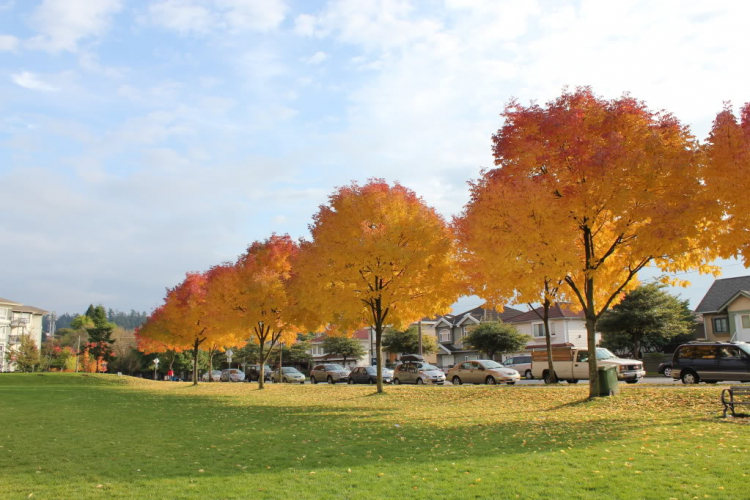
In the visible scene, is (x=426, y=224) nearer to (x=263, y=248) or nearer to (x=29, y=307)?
(x=263, y=248)

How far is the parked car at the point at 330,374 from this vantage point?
4534 centimetres

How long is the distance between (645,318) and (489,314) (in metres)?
25.7

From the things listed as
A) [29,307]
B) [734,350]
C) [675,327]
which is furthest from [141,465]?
[29,307]

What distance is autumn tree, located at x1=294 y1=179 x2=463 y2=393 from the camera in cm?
2267

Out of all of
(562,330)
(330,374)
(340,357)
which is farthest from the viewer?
(340,357)

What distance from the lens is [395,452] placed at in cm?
962

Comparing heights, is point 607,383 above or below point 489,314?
below

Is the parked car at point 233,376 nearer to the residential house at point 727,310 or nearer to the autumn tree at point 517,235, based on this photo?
the residential house at point 727,310

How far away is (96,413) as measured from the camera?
1823cm

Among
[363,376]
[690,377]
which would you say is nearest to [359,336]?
[363,376]

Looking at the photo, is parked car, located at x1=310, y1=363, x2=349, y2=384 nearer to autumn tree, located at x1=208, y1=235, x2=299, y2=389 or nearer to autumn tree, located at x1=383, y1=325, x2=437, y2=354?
autumn tree, located at x1=208, y1=235, x2=299, y2=389

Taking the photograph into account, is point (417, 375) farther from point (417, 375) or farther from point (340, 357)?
point (340, 357)

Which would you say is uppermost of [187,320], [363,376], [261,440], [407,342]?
[187,320]

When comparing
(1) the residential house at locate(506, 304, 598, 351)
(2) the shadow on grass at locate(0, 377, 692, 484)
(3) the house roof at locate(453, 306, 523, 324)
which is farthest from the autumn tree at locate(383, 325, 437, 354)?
(2) the shadow on grass at locate(0, 377, 692, 484)
